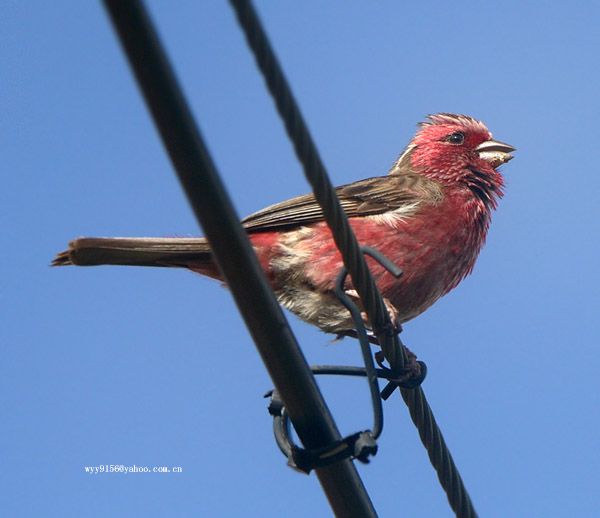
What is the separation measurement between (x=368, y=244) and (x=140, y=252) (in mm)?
1609

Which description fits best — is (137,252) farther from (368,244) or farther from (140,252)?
(368,244)

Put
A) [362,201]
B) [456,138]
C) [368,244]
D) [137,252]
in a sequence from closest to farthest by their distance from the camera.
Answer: [137,252], [368,244], [362,201], [456,138]

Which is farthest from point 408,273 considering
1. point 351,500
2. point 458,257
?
point 351,500

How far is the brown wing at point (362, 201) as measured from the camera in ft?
23.4

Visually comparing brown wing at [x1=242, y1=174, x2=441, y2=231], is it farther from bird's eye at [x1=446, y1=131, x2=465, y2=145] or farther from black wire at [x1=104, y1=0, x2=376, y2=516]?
black wire at [x1=104, y1=0, x2=376, y2=516]

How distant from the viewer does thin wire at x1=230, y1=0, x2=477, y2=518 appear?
126 inches

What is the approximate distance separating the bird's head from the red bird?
0.10 metres

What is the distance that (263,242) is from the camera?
7.02m

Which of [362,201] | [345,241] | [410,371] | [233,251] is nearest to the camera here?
[233,251]

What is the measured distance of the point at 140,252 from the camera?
6562 millimetres

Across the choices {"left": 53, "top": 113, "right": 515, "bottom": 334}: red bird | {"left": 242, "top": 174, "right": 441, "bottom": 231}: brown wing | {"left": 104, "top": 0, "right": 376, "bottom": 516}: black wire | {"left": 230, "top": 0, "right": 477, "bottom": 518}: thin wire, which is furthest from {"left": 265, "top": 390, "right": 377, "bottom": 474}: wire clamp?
{"left": 242, "top": 174, "right": 441, "bottom": 231}: brown wing

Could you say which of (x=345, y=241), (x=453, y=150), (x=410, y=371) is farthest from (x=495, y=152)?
(x=345, y=241)

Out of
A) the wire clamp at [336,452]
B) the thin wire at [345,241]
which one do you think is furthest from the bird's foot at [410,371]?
the wire clamp at [336,452]

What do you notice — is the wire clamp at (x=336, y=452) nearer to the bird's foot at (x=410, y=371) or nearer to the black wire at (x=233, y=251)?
the black wire at (x=233, y=251)
